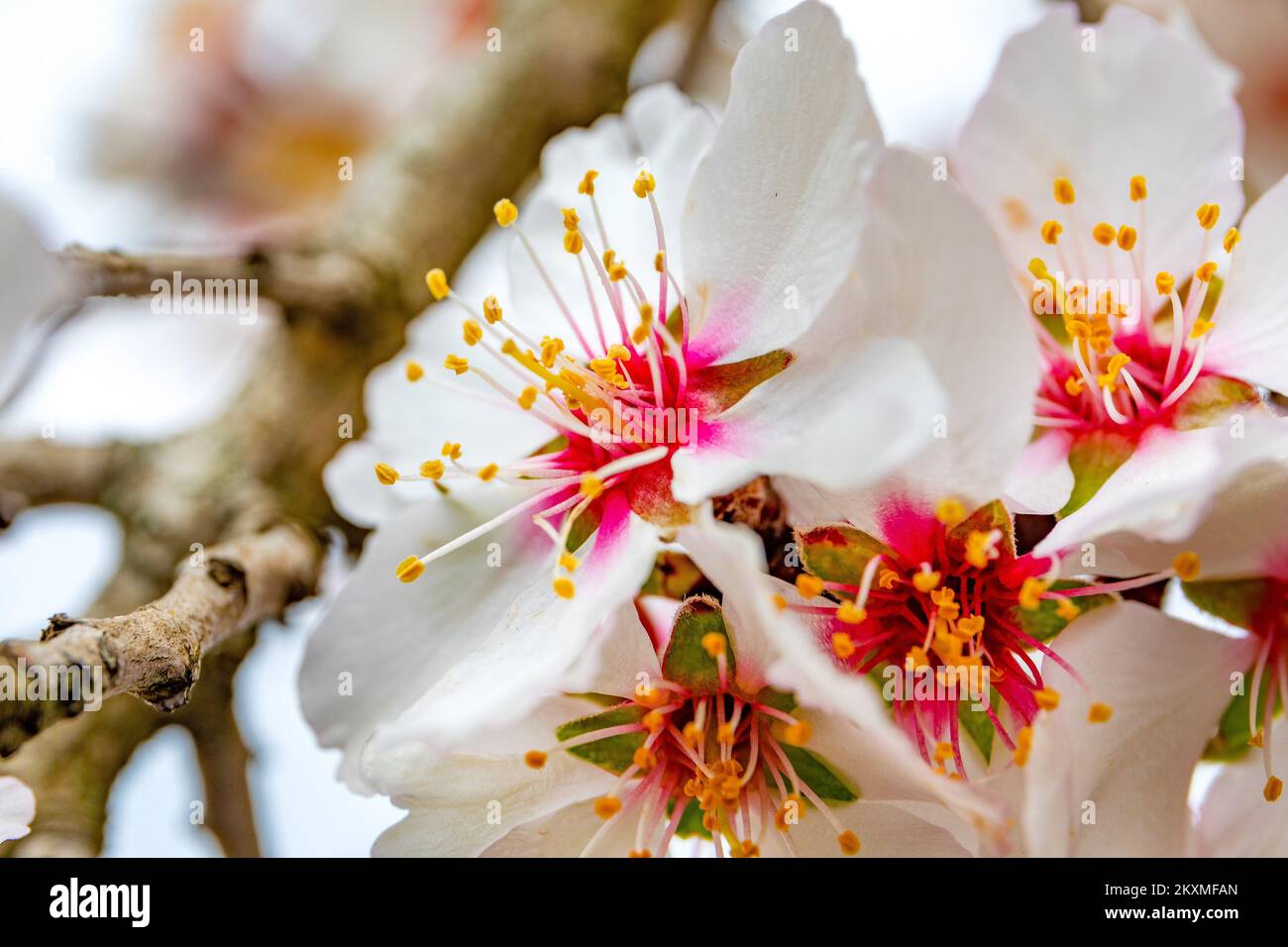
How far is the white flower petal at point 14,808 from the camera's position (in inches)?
31.2

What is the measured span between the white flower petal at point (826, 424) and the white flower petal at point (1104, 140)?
32cm

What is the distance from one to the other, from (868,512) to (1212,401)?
0.29 m

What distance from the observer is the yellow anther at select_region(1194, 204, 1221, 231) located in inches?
34.3

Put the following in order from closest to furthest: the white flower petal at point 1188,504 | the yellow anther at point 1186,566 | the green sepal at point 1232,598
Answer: the white flower petal at point 1188,504
the yellow anther at point 1186,566
the green sepal at point 1232,598

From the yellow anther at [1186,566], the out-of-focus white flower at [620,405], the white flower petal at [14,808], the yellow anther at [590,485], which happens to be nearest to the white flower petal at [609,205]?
the out-of-focus white flower at [620,405]

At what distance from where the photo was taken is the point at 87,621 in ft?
2.29

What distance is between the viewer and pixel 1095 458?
85cm

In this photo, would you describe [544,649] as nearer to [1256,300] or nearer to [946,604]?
[946,604]

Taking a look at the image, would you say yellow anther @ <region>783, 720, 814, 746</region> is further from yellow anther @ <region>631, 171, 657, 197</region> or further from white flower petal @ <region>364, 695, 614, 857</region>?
yellow anther @ <region>631, 171, 657, 197</region>

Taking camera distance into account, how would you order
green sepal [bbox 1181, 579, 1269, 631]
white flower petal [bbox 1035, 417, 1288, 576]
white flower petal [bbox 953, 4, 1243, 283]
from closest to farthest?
white flower petal [bbox 1035, 417, 1288, 576]
green sepal [bbox 1181, 579, 1269, 631]
white flower petal [bbox 953, 4, 1243, 283]

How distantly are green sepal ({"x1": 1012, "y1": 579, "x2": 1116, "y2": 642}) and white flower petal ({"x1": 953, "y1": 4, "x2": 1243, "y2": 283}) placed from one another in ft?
0.98

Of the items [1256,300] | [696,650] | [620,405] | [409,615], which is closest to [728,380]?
[620,405]

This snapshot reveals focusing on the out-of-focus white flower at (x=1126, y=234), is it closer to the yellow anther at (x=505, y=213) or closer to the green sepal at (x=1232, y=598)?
the green sepal at (x=1232, y=598)

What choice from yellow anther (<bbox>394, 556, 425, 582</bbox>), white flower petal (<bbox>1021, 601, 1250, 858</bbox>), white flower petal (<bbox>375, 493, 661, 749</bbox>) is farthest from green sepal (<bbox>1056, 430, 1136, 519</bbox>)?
yellow anther (<bbox>394, 556, 425, 582</bbox>)
